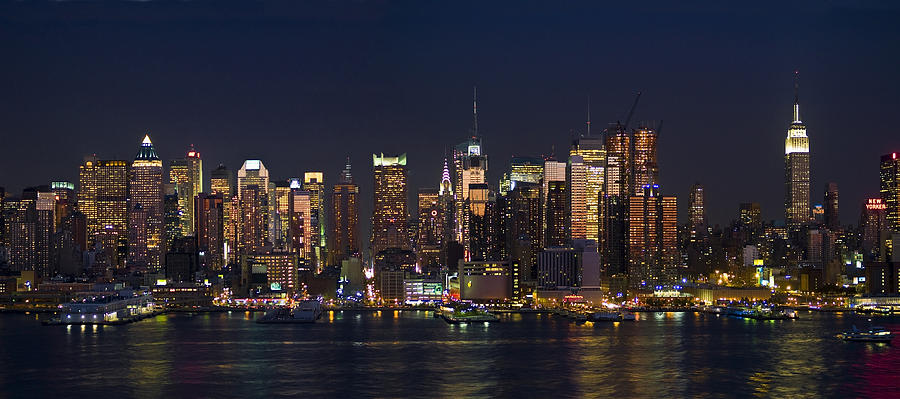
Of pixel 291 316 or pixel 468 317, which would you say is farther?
pixel 291 316

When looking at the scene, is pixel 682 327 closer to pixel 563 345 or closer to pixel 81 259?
pixel 563 345

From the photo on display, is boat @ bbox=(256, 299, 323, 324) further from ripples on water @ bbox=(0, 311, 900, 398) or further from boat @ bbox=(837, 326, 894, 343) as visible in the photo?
boat @ bbox=(837, 326, 894, 343)

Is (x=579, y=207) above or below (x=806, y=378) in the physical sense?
above

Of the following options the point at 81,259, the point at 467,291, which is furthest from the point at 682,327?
the point at 81,259

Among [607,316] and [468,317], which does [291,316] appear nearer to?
[468,317]

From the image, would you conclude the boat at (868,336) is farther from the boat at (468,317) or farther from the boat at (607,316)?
the boat at (468,317)

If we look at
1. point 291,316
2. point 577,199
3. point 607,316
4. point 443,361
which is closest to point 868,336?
point 443,361
